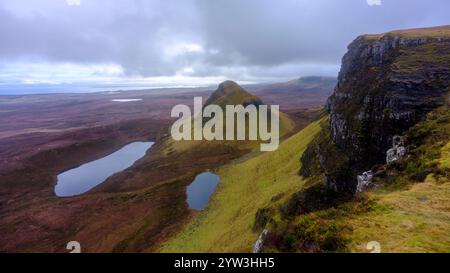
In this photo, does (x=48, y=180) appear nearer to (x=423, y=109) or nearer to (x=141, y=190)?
(x=141, y=190)

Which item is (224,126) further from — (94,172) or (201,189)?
(201,189)

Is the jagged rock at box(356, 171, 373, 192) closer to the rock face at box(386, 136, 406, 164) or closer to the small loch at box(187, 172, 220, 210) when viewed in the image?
the rock face at box(386, 136, 406, 164)

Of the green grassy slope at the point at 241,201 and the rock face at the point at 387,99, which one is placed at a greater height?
the rock face at the point at 387,99

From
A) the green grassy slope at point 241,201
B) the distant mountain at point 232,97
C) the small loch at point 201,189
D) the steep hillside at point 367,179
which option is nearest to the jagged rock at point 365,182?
the steep hillside at point 367,179

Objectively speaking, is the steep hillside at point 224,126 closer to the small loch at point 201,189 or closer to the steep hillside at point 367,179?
the small loch at point 201,189

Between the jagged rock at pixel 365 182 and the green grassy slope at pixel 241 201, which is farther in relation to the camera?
the green grassy slope at pixel 241 201
